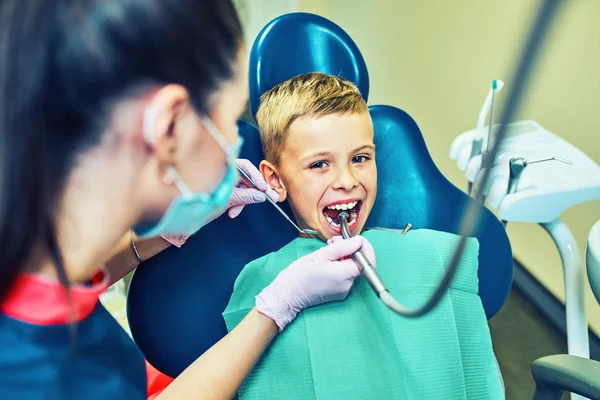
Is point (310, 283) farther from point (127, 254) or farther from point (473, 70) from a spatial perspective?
point (473, 70)

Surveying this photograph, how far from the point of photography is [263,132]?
1194mm

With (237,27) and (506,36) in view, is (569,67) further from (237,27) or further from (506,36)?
(237,27)

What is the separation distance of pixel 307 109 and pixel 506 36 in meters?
0.86

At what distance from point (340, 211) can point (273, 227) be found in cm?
17

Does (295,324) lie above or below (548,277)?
above

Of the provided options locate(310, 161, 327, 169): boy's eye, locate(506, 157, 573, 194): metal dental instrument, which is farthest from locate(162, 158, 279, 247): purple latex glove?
locate(506, 157, 573, 194): metal dental instrument

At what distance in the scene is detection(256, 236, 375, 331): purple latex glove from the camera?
3.08 ft

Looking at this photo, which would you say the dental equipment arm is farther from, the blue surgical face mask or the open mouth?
the blue surgical face mask

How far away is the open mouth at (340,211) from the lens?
1.12 meters

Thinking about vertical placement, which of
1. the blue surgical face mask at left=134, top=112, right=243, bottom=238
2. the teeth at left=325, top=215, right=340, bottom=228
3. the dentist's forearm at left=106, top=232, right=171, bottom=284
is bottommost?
the dentist's forearm at left=106, top=232, right=171, bottom=284

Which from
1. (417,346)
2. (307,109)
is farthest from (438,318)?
(307,109)


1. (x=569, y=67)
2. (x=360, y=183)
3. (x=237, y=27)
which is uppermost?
(x=237, y=27)

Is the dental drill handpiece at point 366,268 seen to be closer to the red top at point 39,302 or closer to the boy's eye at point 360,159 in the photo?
the boy's eye at point 360,159

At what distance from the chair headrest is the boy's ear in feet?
0.63
